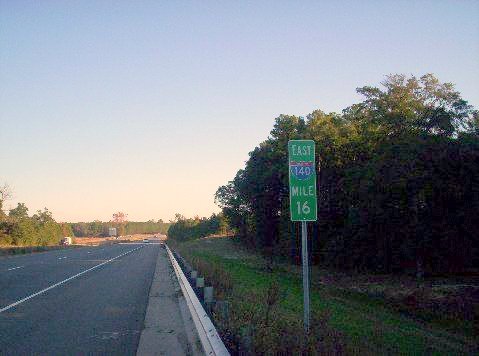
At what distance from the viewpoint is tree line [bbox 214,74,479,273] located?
2547 cm

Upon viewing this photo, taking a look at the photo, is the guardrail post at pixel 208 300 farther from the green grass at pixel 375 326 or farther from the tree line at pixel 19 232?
the tree line at pixel 19 232

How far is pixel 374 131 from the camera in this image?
121 feet

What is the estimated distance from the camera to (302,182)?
25.4 ft

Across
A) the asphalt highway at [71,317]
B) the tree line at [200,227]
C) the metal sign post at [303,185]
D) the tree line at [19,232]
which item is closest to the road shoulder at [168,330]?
the asphalt highway at [71,317]

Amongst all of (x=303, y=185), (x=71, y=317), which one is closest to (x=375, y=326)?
(x=303, y=185)

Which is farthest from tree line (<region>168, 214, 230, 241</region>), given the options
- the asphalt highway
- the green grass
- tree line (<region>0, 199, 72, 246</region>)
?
the asphalt highway

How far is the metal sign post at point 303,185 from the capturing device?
7.56 m

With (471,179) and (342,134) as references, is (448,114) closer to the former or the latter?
(471,179)

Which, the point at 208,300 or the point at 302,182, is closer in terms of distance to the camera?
the point at 302,182

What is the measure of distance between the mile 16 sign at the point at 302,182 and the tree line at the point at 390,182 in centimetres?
1961

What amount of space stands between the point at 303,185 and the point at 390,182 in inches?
822

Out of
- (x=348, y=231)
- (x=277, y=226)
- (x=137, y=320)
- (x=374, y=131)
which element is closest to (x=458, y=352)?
(x=137, y=320)

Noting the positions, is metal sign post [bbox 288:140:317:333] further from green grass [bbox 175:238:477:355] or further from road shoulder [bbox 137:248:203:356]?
road shoulder [bbox 137:248:203:356]

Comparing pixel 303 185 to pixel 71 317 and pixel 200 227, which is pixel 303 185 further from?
pixel 200 227
